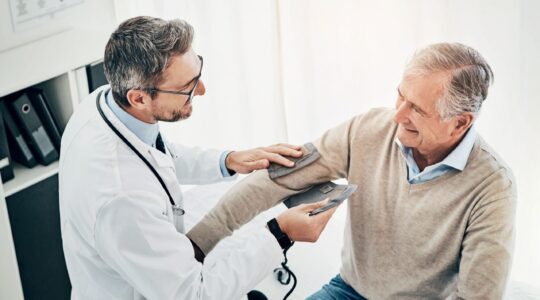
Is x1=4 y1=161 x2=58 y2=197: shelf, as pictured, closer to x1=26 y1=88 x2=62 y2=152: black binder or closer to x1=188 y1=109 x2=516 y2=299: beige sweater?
x1=26 y1=88 x2=62 y2=152: black binder

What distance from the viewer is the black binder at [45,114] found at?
2201 millimetres

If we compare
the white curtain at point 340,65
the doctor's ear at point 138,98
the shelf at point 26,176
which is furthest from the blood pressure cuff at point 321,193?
the shelf at point 26,176

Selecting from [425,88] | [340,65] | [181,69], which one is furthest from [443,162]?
[340,65]

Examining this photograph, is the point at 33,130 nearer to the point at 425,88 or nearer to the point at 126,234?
the point at 126,234

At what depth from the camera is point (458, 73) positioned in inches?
57.7

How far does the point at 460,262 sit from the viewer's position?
5.09 ft

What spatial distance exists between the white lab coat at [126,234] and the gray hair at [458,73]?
0.52m

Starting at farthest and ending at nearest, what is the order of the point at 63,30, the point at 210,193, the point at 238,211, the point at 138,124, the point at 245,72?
the point at 245,72
the point at 63,30
the point at 210,193
the point at 238,211
the point at 138,124

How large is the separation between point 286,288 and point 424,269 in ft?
1.92

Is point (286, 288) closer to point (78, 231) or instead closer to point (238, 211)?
point (238, 211)

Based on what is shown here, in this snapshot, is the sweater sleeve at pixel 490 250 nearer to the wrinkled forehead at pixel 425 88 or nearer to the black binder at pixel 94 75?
the wrinkled forehead at pixel 425 88

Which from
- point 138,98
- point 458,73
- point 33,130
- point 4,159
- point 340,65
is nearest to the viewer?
point 458,73

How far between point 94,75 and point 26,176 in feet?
1.32

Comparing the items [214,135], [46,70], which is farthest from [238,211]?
[214,135]
